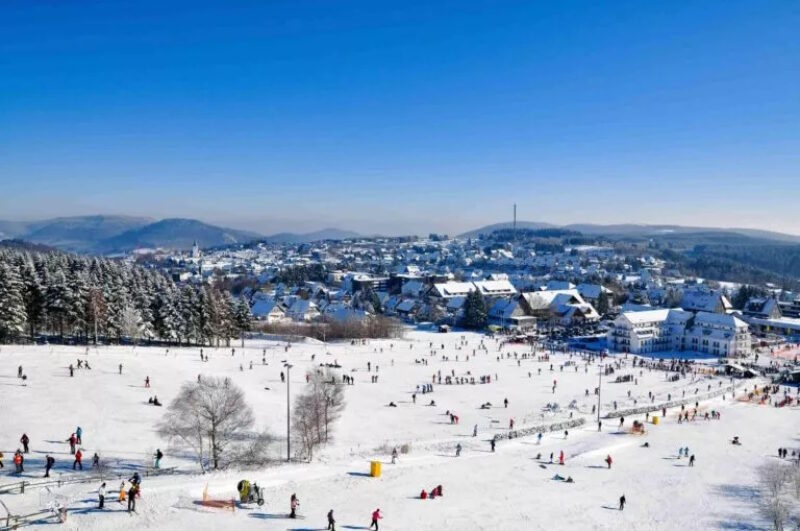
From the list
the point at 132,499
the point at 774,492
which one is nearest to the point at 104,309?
the point at 132,499

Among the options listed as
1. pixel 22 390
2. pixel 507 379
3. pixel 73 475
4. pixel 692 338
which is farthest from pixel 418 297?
pixel 73 475

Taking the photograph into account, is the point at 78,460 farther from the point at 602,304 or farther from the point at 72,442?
Result: the point at 602,304

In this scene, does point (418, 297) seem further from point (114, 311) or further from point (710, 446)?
point (710, 446)

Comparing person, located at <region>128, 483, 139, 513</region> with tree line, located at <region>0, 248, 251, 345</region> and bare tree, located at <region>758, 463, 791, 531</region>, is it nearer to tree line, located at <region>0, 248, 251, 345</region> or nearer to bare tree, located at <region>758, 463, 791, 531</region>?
bare tree, located at <region>758, 463, 791, 531</region>

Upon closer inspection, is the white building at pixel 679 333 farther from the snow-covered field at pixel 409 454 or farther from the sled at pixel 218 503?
the sled at pixel 218 503

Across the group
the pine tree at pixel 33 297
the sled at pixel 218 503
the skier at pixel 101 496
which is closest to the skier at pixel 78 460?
the skier at pixel 101 496
